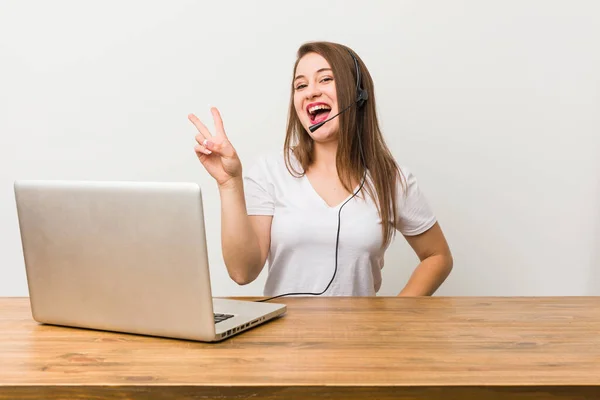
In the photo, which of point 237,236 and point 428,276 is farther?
point 428,276

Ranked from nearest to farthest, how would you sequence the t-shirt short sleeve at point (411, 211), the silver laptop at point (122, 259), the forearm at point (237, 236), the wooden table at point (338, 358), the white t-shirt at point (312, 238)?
the wooden table at point (338, 358) < the silver laptop at point (122, 259) < the forearm at point (237, 236) < the white t-shirt at point (312, 238) < the t-shirt short sleeve at point (411, 211)

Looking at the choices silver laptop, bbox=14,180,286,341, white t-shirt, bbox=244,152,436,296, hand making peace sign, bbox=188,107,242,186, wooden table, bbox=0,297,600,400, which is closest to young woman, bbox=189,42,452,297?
white t-shirt, bbox=244,152,436,296

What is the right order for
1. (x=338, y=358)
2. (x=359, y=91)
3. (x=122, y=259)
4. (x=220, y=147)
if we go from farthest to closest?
(x=359, y=91)
(x=220, y=147)
(x=122, y=259)
(x=338, y=358)

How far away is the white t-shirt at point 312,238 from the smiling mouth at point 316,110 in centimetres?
17

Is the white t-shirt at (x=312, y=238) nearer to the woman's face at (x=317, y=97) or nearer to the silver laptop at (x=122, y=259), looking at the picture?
the woman's face at (x=317, y=97)

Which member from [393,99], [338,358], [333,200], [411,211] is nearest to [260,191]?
[333,200]

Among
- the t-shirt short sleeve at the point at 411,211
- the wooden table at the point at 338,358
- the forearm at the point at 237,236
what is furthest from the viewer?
the t-shirt short sleeve at the point at 411,211

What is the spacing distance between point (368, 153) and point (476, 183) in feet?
2.71

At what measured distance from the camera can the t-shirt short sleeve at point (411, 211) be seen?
2254 mm

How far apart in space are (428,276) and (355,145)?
43cm

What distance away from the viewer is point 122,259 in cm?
130

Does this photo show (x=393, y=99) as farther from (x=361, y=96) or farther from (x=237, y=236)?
(x=237, y=236)

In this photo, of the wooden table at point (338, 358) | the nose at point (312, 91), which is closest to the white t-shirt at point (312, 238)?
the nose at point (312, 91)

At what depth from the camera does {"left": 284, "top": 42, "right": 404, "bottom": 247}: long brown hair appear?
7.21 ft
